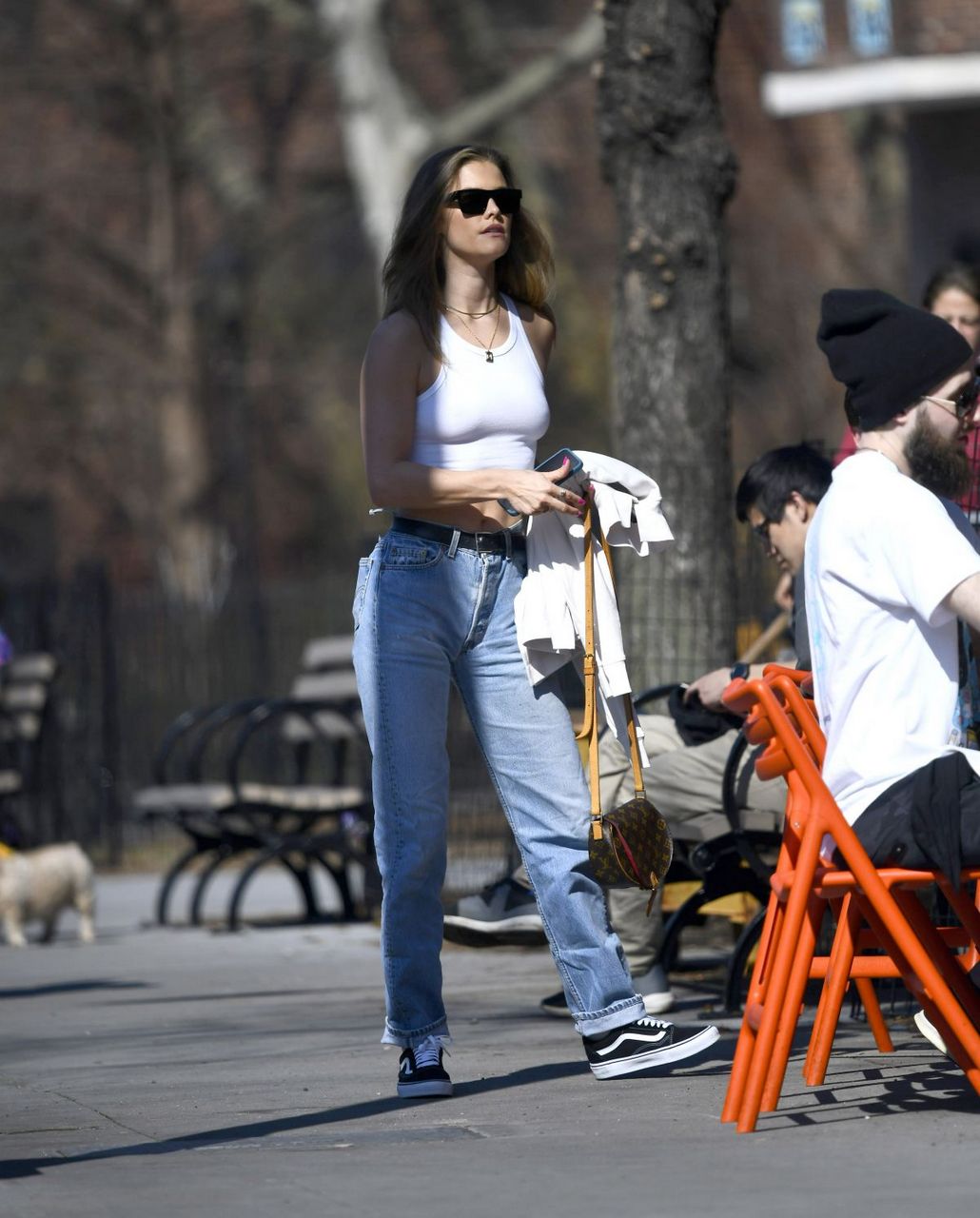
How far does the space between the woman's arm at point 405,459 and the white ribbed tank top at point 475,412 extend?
0.04m

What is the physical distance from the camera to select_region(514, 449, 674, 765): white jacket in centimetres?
513

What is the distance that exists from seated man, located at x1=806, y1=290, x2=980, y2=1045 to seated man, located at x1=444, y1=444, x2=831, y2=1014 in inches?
48.0

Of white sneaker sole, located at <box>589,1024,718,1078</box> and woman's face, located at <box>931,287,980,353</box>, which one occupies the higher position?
woman's face, located at <box>931,287,980,353</box>

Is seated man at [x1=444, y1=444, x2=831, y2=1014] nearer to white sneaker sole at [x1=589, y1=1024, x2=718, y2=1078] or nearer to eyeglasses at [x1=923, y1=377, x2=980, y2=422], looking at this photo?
white sneaker sole at [x1=589, y1=1024, x2=718, y2=1078]

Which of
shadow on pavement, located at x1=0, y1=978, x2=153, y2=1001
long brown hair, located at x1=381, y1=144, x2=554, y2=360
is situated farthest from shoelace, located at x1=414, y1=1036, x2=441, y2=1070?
shadow on pavement, located at x1=0, y1=978, x2=153, y2=1001

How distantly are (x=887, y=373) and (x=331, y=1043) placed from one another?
261cm

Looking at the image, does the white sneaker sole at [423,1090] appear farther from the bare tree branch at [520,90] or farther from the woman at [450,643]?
the bare tree branch at [520,90]

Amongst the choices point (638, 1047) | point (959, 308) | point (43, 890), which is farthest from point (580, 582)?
point (43, 890)

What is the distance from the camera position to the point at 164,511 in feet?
85.0

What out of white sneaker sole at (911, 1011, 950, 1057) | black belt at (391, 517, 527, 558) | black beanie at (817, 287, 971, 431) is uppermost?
black beanie at (817, 287, 971, 431)

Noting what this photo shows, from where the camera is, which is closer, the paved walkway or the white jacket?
the paved walkway

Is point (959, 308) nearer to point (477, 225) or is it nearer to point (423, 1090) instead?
point (477, 225)

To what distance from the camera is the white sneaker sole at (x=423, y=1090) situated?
16.8 feet

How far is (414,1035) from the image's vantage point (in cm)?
516
